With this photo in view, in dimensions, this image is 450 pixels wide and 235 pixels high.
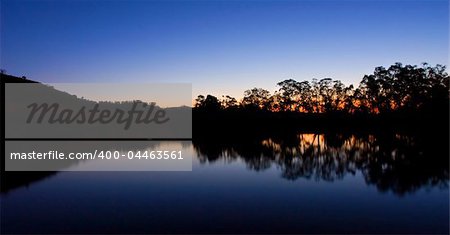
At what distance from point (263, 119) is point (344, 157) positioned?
57.7 meters

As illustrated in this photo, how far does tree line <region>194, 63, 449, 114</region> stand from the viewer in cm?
6007

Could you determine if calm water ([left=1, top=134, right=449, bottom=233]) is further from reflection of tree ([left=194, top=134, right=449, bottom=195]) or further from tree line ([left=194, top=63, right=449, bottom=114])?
tree line ([left=194, top=63, right=449, bottom=114])

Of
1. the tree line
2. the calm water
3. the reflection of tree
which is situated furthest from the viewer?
the tree line

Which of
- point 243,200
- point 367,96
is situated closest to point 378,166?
point 243,200

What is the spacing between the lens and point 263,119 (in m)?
83.1

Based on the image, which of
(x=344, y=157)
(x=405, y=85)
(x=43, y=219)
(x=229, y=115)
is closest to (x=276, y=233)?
(x=43, y=219)

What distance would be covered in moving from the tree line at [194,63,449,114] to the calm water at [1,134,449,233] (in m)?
42.9

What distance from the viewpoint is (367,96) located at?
75875 mm

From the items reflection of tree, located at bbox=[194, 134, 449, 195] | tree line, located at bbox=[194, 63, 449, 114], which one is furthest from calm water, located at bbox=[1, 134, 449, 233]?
tree line, located at bbox=[194, 63, 449, 114]

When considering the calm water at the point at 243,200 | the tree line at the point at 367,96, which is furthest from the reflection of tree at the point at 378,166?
the tree line at the point at 367,96

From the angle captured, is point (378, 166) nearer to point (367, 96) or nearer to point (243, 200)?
point (243, 200)

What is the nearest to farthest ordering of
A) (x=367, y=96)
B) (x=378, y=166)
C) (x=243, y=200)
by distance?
1. (x=243, y=200)
2. (x=378, y=166)
3. (x=367, y=96)

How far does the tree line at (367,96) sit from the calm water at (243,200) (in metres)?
42.9

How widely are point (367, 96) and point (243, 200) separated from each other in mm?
69753
